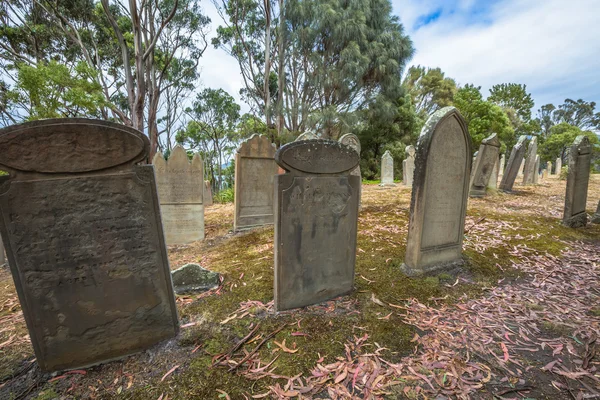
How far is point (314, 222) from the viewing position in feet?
8.04

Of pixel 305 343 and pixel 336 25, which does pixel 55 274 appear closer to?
pixel 305 343

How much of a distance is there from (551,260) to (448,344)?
2884 mm

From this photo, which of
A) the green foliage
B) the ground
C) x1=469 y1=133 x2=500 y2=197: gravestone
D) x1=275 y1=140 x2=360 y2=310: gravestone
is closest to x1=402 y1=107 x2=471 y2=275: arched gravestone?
the ground

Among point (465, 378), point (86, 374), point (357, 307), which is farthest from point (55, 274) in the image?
point (465, 378)

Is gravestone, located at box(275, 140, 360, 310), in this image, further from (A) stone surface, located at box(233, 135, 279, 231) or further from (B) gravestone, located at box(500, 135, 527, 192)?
(B) gravestone, located at box(500, 135, 527, 192)

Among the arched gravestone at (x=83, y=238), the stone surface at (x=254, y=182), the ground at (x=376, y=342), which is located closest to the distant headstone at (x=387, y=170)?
the stone surface at (x=254, y=182)

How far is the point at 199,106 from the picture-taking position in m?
25.7

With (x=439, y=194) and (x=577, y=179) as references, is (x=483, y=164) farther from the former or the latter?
(x=439, y=194)

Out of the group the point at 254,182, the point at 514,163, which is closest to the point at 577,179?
the point at 514,163

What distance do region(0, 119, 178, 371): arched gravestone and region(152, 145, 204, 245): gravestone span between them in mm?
3270

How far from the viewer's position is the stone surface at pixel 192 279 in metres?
2.82

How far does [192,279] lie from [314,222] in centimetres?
166

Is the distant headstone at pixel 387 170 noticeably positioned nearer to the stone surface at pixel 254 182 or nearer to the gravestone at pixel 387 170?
the gravestone at pixel 387 170

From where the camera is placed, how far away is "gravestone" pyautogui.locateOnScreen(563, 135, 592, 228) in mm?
4668
